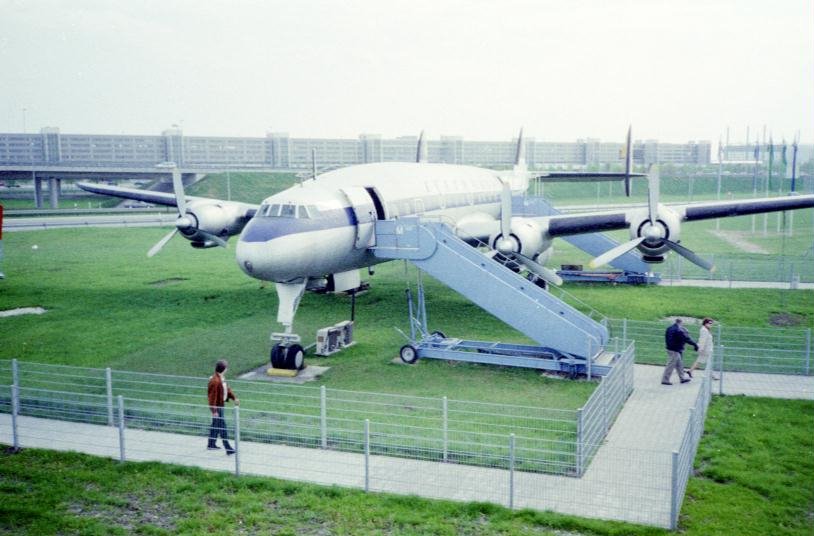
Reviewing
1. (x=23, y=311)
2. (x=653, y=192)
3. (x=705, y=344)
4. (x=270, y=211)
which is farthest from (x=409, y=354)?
(x=23, y=311)

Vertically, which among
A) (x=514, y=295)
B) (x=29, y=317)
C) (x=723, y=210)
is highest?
(x=723, y=210)

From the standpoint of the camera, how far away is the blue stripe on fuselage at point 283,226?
19.4 meters

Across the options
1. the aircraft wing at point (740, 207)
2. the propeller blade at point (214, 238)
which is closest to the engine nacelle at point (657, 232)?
the aircraft wing at point (740, 207)

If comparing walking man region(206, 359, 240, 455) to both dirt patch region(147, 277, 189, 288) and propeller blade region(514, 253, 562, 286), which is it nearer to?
propeller blade region(514, 253, 562, 286)

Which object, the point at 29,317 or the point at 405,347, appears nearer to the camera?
the point at 405,347

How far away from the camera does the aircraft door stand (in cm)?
2194

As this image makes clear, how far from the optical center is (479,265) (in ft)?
67.3

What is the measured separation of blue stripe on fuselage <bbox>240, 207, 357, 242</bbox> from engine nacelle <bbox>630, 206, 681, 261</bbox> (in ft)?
32.9

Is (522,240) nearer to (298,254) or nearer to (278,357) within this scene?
(298,254)

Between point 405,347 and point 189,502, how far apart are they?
960cm

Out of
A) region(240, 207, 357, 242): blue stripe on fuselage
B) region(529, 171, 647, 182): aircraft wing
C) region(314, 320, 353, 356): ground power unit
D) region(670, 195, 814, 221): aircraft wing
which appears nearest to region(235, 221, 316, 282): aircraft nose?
region(240, 207, 357, 242): blue stripe on fuselage

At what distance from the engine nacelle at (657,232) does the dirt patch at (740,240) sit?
987 inches

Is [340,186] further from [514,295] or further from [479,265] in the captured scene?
[514,295]

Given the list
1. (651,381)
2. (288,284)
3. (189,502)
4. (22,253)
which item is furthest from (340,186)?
(22,253)
